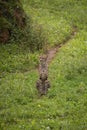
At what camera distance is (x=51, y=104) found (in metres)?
17.1

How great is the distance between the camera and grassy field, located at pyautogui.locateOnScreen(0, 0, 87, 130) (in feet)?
52.0

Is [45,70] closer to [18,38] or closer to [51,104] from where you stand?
[51,104]

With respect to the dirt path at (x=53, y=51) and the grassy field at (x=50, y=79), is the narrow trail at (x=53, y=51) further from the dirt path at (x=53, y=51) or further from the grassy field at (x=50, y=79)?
the grassy field at (x=50, y=79)

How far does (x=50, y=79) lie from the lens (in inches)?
802

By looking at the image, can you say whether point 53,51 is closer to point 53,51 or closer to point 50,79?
point 53,51

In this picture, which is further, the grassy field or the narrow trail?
the narrow trail

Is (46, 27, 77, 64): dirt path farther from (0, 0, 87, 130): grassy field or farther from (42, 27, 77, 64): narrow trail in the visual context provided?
(0, 0, 87, 130): grassy field

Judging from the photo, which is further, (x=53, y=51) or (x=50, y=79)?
(x=53, y=51)

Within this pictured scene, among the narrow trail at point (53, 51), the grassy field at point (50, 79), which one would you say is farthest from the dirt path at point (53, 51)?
the grassy field at point (50, 79)

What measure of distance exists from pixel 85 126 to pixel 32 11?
61.4ft

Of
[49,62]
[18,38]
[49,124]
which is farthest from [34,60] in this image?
[49,124]

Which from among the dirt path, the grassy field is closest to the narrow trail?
the dirt path

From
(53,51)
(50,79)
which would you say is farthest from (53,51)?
(50,79)

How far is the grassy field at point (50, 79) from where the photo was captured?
52.0 feet
